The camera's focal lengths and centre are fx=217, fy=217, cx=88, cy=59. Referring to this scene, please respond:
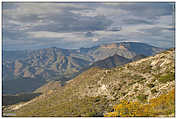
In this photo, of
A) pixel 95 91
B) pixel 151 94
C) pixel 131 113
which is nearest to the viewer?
pixel 131 113

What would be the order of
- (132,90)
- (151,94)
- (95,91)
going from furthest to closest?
(95,91) → (132,90) → (151,94)

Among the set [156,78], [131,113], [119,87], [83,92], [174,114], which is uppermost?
[174,114]

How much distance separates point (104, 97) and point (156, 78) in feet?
57.1

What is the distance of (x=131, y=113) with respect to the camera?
77.4ft

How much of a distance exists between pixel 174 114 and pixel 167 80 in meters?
38.4

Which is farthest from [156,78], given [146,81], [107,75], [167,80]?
[107,75]

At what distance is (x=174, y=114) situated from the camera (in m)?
19.5

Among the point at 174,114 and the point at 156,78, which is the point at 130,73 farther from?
the point at 174,114

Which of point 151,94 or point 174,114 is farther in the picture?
point 151,94

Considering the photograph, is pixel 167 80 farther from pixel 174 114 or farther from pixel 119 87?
pixel 174 114

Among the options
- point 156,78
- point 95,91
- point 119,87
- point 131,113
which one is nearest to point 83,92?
point 95,91

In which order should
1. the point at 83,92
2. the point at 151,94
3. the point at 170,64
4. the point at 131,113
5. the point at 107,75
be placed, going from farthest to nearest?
1. the point at 107,75
2. the point at 83,92
3. the point at 170,64
4. the point at 151,94
5. the point at 131,113

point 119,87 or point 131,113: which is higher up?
point 131,113

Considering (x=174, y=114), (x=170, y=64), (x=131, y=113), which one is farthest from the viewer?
(x=170, y=64)
